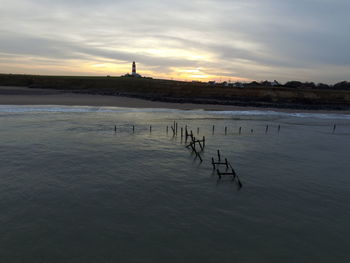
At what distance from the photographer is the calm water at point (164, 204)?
10.9 metres

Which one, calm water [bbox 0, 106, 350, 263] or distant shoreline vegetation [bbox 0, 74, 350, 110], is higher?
distant shoreline vegetation [bbox 0, 74, 350, 110]

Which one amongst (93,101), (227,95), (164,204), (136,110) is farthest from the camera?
(227,95)

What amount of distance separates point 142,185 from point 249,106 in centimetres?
5853

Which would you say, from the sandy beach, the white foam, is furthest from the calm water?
the sandy beach

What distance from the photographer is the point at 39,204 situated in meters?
14.0

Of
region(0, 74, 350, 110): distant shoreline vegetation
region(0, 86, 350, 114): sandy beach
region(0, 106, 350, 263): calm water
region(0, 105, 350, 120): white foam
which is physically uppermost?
region(0, 74, 350, 110): distant shoreline vegetation

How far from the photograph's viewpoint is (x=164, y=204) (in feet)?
47.9

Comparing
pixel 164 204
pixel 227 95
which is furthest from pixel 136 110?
pixel 164 204

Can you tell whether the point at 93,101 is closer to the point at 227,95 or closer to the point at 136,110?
the point at 136,110

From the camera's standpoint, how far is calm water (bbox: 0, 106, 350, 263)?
10945mm

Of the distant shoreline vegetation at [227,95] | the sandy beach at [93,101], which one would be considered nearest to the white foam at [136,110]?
the sandy beach at [93,101]

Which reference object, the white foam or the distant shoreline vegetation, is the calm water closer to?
the white foam

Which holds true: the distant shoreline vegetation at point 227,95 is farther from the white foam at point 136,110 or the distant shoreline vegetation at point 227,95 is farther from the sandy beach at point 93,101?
the white foam at point 136,110

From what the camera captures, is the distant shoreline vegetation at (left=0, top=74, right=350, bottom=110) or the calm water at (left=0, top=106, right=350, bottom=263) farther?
the distant shoreline vegetation at (left=0, top=74, right=350, bottom=110)
